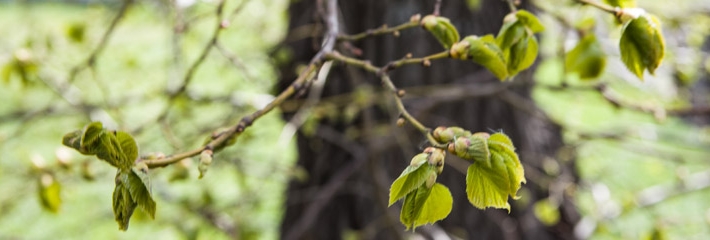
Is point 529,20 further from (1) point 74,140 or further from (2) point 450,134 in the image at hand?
(1) point 74,140

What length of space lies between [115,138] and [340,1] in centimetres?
189

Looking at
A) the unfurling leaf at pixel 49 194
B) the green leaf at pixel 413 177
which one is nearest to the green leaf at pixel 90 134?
the green leaf at pixel 413 177

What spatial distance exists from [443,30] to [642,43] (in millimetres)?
271

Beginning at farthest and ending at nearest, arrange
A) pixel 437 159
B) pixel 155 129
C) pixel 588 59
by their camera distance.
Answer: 1. pixel 155 129
2. pixel 588 59
3. pixel 437 159

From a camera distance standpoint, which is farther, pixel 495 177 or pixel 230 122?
pixel 230 122

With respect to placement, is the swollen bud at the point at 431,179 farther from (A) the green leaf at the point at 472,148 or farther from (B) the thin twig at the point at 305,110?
(B) the thin twig at the point at 305,110

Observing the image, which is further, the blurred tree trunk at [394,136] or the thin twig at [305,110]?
the blurred tree trunk at [394,136]

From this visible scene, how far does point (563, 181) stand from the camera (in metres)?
2.59

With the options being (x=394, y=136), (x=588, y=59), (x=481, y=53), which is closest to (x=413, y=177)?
(x=481, y=53)

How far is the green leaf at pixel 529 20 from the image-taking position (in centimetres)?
98

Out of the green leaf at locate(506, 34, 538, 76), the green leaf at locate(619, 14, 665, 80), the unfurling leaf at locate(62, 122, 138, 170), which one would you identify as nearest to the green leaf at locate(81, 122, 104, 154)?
the unfurling leaf at locate(62, 122, 138, 170)

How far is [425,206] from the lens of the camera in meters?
0.81

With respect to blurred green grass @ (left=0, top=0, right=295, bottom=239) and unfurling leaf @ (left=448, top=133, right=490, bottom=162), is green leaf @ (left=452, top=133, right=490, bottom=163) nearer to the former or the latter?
unfurling leaf @ (left=448, top=133, right=490, bottom=162)

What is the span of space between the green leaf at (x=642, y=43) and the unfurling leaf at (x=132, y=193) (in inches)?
25.6
